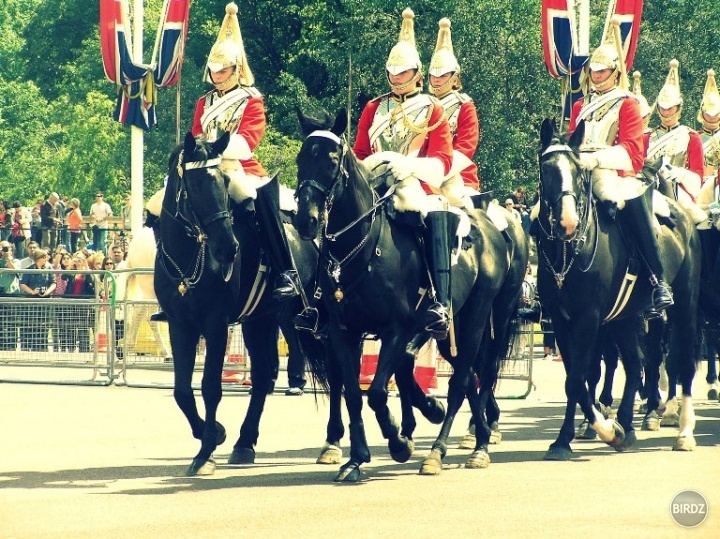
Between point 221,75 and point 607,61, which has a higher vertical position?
point 607,61

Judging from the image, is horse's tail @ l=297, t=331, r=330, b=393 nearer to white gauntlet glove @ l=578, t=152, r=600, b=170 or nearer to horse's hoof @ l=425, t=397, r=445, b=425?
horse's hoof @ l=425, t=397, r=445, b=425

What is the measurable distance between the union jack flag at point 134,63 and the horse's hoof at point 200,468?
17.9 meters

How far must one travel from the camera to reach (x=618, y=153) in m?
13.9

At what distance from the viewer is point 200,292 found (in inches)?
488

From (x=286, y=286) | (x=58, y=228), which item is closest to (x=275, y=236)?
(x=286, y=286)

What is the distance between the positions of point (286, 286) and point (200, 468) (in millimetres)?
1698

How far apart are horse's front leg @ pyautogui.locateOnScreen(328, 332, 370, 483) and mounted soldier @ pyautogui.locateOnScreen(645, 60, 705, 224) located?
5.11m

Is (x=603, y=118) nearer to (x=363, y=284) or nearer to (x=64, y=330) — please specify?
(x=363, y=284)

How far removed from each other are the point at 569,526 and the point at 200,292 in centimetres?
397

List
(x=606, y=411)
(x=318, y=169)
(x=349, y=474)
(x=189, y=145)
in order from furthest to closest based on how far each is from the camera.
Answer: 1. (x=606, y=411)
2. (x=189, y=145)
3. (x=349, y=474)
4. (x=318, y=169)

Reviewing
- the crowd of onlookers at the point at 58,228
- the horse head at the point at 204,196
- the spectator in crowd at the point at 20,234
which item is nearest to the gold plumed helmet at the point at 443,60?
the horse head at the point at 204,196

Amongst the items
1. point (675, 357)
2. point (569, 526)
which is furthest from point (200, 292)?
point (675, 357)

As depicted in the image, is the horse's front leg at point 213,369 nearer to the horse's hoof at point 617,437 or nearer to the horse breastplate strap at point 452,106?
the horse breastplate strap at point 452,106

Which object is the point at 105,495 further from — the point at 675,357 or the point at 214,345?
the point at 675,357
